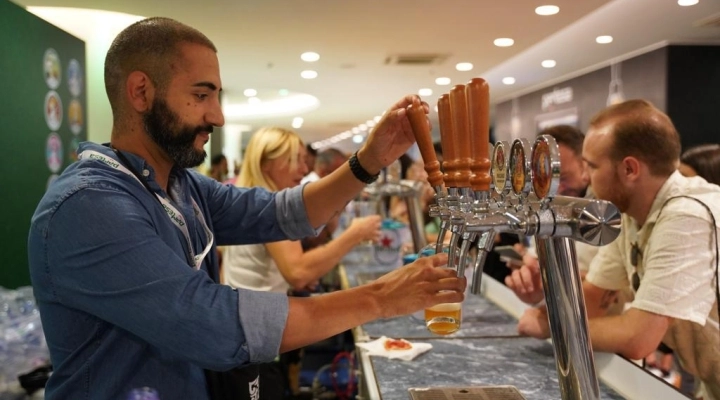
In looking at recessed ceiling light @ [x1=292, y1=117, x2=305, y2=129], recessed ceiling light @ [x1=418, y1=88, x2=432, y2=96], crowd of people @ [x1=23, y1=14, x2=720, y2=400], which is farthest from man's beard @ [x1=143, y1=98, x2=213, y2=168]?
recessed ceiling light @ [x1=292, y1=117, x2=305, y2=129]

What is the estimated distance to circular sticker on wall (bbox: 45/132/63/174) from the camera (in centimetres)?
412

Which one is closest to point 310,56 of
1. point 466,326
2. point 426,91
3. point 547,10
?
point 547,10

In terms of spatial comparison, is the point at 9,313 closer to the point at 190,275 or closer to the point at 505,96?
the point at 190,275

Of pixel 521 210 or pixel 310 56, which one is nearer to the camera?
Answer: pixel 521 210

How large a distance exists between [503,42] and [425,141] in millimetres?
5304

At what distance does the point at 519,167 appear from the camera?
0.89m

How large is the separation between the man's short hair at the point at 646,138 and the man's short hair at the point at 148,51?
1.11 m

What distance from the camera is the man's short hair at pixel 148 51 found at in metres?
1.16

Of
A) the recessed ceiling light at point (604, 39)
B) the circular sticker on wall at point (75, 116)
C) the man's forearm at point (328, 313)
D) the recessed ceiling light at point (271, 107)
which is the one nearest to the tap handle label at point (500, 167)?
the man's forearm at point (328, 313)

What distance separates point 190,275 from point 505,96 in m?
11.5

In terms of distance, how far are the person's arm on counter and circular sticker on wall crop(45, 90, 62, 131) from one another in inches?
143

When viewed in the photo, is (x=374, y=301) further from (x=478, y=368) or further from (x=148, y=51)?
(x=478, y=368)

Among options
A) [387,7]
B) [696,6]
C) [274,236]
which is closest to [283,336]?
[274,236]

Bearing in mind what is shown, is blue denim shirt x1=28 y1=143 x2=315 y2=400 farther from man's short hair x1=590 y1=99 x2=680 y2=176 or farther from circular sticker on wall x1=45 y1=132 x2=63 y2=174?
circular sticker on wall x1=45 y1=132 x2=63 y2=174
